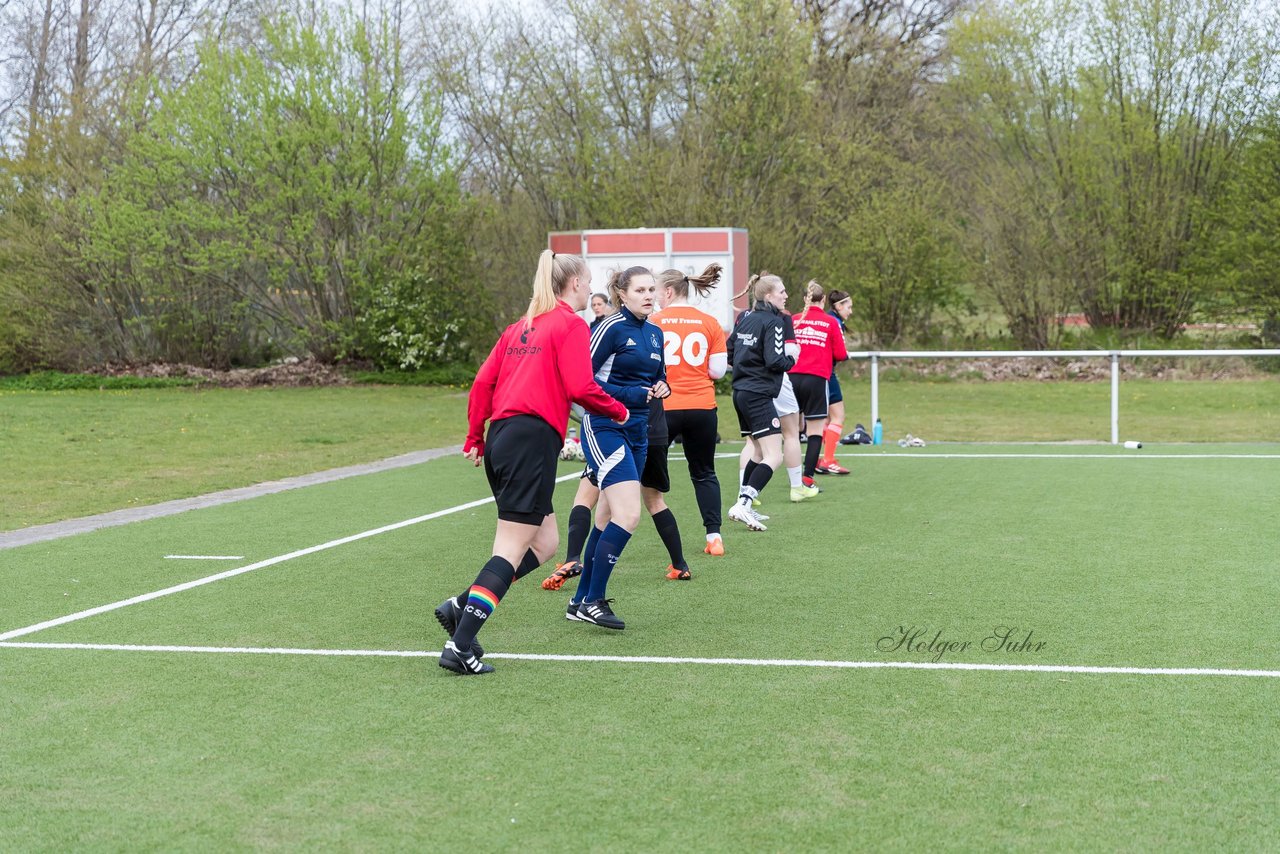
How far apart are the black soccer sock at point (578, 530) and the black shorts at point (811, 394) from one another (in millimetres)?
4230

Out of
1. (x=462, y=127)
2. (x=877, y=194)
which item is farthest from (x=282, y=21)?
(x=877, y=194)

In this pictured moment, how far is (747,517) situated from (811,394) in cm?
Answer: 255

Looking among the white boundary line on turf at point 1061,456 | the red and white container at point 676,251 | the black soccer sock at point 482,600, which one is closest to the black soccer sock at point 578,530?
the black soccer sock at point 482,600

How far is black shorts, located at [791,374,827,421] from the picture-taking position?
11602 millimetres

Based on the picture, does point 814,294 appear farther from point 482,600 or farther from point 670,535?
point 482,600

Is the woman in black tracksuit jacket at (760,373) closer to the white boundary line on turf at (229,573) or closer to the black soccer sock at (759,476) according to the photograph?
the black soccer sock at (759,476)

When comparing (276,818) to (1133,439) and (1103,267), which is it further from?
(1103,267)

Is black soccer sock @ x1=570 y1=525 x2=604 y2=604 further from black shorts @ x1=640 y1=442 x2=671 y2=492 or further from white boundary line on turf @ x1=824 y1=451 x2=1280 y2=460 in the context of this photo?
white boundary line on turf @ x1=824 y1=451 x2=1280 y2=460

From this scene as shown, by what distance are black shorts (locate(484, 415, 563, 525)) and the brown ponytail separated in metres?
0.43

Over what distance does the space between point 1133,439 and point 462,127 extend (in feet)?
56.3

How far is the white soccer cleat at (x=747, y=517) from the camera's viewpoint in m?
9.39

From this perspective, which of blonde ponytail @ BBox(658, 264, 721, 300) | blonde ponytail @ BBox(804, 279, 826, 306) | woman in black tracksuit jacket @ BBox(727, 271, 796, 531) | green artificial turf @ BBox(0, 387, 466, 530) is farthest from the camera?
green artificial turf @ BBox(0, 387, 466, 530)

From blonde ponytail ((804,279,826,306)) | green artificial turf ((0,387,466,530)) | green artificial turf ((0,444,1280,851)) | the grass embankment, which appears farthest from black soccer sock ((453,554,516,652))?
blonde ponytail ((804,279,826,306))

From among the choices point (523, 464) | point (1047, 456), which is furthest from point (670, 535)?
point (1047, 456)
